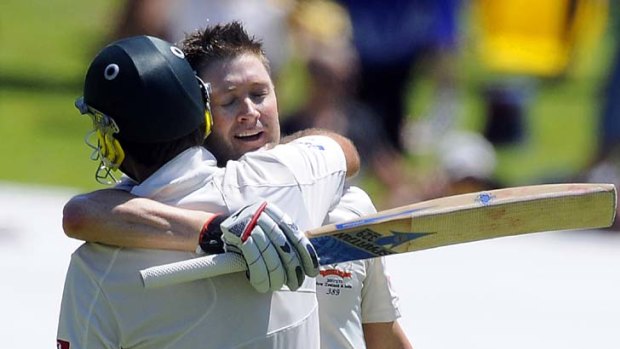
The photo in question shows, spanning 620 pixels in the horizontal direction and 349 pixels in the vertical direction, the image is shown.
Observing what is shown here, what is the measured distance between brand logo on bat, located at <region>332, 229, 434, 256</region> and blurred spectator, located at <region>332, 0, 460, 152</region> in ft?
20.8

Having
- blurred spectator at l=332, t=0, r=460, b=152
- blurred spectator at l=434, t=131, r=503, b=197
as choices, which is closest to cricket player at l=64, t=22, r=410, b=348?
blurred spectator at l=434, t=131, r=503, b=197

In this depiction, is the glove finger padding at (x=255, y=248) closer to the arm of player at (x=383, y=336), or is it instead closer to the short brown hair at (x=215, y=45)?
the short brown hair at (x=215, y=45)

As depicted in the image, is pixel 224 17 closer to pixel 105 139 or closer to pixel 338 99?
pixel 338 99

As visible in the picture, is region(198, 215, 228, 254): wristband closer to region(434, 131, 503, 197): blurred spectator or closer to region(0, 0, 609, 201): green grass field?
region(434, 131, 503, 197): blurred spectator

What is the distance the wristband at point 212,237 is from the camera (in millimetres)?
2635

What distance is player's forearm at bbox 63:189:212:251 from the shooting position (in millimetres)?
2658

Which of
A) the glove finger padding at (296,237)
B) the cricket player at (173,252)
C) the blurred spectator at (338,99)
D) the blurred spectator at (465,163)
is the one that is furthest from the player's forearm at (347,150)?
the blurred spectator at (338,99)

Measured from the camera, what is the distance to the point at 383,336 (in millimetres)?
3525

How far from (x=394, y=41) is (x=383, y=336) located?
5.90 meters

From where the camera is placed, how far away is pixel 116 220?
267 centimetres

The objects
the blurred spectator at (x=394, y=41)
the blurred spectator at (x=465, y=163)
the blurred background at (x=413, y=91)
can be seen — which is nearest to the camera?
the blurred spectator at (x=465, y=163)

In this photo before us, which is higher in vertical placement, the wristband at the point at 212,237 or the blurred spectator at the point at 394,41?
the blurred spectator at the point at 394,41

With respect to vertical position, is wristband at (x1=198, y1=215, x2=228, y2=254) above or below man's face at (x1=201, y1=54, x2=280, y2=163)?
below

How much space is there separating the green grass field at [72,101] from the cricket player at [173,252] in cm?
675
